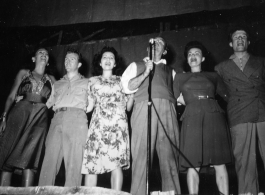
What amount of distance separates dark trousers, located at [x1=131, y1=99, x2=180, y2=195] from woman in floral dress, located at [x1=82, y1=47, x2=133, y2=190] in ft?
0.51

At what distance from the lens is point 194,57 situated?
3.68 metres

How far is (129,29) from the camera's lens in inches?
217

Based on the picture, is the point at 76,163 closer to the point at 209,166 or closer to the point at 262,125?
the point at 209,166

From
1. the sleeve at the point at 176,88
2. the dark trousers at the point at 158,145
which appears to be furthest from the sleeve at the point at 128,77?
the sleeve at the point at 176,88

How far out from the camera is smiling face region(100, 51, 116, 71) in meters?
3.86

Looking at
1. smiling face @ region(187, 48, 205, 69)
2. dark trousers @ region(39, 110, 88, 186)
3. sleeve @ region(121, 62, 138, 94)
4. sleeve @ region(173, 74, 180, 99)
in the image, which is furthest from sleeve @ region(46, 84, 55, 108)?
smiling face @ region(187, 48, 205, 69)

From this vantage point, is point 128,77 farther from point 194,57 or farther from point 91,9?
point 91,9

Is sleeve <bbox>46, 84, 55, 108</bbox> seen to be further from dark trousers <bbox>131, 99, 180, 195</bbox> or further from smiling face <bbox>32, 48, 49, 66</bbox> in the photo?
dark trousers <bbox>131, 99, 180, 195</bbox>

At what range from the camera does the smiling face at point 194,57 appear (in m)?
3.67

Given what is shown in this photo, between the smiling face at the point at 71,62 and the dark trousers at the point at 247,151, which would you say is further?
the smiling face at the point at 71,62

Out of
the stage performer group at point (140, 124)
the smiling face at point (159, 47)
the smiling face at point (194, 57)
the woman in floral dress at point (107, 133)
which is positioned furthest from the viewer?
the smiling face at point (159, 47)

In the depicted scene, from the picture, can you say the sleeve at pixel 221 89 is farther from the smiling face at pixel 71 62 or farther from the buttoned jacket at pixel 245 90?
the smiling face at pixel 71 62

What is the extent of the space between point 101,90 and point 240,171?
6.46 feet

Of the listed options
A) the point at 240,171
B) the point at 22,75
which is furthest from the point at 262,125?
the point at 22,75
